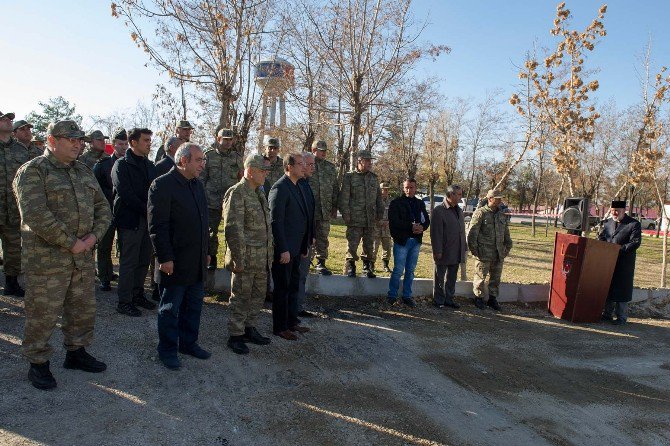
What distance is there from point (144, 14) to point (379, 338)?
7.74 m

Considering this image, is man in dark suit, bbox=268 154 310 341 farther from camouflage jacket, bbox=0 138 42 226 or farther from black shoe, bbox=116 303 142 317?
camouflage jacket, bbox=0 138 42 226

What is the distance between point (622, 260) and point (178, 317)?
7056mm

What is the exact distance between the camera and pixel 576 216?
8336mm

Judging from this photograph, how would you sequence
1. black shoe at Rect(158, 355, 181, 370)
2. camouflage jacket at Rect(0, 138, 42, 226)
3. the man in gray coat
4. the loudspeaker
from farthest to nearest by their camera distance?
the loudspeaker
the man in gray coat
camouflage jacket at Rect(0, 138, 42, 226)
black shoe at Rect(158, 355, 181, 370)

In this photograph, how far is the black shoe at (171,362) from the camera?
442 cm

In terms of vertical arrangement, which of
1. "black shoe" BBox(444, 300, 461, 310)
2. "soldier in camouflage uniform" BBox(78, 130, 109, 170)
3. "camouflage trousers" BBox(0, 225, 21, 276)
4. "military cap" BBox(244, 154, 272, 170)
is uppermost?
"soldier in camouflage uniform" BBox(78, 130, 109, 170)

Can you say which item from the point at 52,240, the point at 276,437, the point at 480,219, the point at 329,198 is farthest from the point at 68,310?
the point at 480,219

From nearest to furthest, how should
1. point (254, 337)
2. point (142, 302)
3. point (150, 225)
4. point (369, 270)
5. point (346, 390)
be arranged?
point (150, 225) → point (346, 390) → point (254, 337) → point (142, 302) → point (369, 270)

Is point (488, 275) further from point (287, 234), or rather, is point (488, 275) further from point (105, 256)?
point (105, 256)

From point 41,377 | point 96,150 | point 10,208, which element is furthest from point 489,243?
point 10,208

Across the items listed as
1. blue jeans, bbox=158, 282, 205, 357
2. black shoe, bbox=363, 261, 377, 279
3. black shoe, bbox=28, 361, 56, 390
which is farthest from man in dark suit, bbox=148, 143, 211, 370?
black shoe, bbox=363, 261, 377, 279

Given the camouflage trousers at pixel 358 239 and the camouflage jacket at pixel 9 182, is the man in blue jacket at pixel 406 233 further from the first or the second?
the camouflage jacket at pixel 9 182

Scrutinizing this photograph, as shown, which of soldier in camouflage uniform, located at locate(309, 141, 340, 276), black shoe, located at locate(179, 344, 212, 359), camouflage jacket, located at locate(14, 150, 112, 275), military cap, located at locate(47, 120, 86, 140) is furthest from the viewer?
soldier in camouflage uniform, located at locate(309, 141, 340, 276)

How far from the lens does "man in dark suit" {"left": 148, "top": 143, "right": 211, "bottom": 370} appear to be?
432 centimetres
